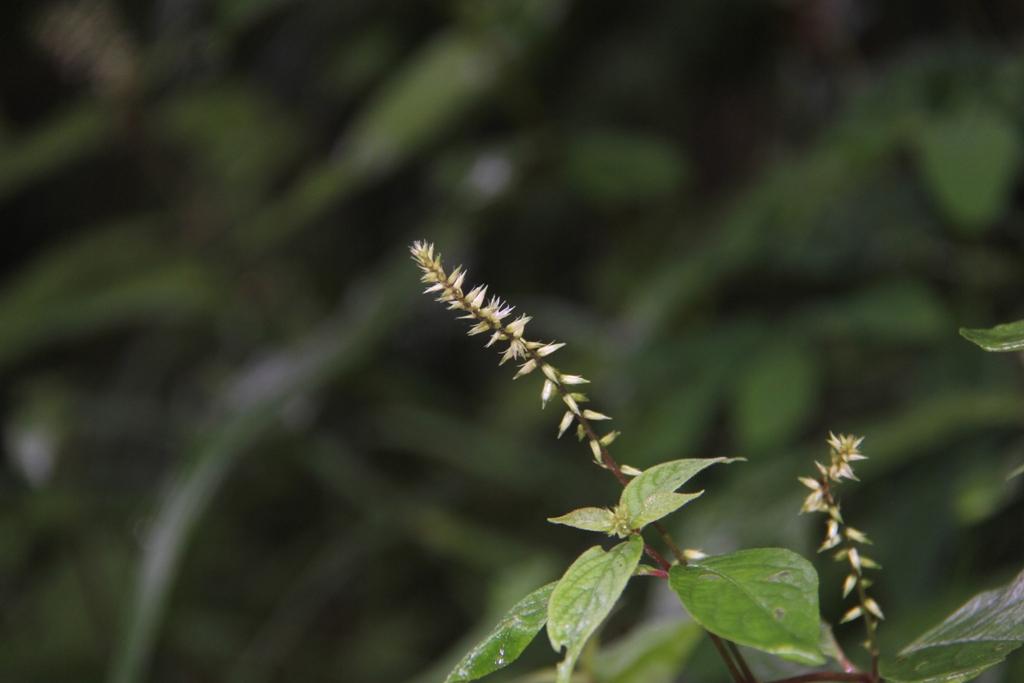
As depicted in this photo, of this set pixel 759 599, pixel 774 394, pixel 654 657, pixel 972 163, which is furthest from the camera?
pixel 774 394

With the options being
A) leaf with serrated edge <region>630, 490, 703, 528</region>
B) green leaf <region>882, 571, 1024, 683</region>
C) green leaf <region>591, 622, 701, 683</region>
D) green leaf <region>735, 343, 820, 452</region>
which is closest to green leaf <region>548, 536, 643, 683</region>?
leaf with serrated edge <region>630, 490, 703, 528</region>

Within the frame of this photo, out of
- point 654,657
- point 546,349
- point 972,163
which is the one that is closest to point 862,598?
point 546,349

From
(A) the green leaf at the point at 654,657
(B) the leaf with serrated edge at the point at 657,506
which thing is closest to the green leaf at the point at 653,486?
(B) the leaf with serrated edge at the point at 657,506

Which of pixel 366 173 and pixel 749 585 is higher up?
pixel 366 173

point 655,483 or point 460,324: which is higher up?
point 460,324

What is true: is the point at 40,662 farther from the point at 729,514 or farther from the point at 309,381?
the point at 729,514

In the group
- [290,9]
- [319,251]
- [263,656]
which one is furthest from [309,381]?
[290,9]

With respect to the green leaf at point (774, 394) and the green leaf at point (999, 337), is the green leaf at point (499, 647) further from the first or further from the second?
the green leaf at point (774, 394)

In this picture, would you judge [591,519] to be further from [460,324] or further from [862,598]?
[460,324]
